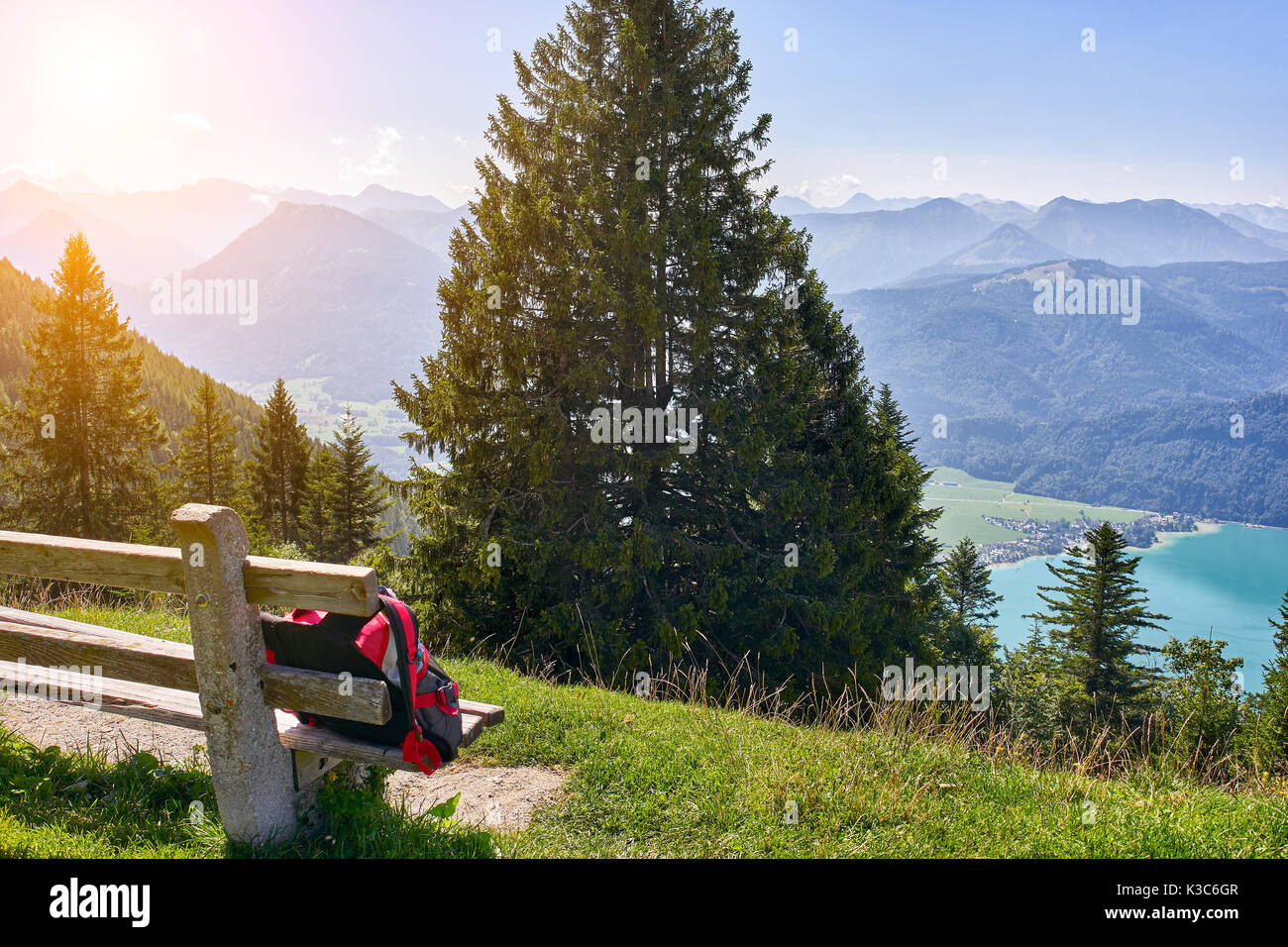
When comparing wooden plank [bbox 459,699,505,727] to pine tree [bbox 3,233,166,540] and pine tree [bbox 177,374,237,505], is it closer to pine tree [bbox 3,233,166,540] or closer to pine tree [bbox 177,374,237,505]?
pine tree [bbox 3,233,166,540]

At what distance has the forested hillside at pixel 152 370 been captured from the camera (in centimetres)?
8019

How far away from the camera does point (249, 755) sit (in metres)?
3.29

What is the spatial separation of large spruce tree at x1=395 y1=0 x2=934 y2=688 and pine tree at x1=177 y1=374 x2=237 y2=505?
82.4ft

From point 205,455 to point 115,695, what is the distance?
37.8 metres

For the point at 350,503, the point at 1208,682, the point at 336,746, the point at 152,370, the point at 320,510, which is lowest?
the point at 1208,682

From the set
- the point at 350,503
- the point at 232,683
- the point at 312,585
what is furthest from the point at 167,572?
the point at 350,503

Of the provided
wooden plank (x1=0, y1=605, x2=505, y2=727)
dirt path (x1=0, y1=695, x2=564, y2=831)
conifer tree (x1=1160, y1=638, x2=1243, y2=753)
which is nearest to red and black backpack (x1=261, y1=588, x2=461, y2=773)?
wooden plank (x1=0, y1=605, x2=505, y2=727)

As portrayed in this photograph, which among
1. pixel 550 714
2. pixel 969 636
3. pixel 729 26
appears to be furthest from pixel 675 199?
pixel 969 636

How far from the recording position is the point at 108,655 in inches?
137

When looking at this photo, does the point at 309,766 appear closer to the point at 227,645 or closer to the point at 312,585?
the point at 227,645

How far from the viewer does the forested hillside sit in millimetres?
80188

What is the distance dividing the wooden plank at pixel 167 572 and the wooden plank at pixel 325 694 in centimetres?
36

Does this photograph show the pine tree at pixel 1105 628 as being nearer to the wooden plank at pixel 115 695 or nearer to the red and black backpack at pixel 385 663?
the red and black backpack at pixel 385 663
